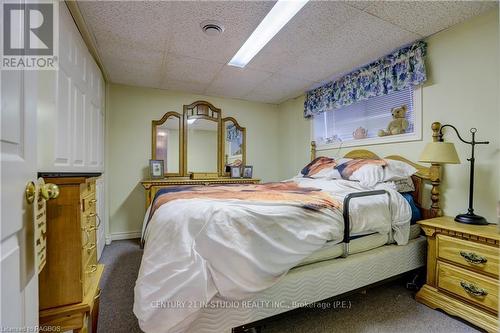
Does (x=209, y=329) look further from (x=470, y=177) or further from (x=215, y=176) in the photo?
(x=215, y=176)

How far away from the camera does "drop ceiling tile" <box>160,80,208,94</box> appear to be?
3297mm

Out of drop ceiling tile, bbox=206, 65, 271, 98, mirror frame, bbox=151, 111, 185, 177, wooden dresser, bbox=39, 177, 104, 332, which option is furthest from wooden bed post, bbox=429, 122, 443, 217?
mirror frame, bbox=151, 111, 185, 177

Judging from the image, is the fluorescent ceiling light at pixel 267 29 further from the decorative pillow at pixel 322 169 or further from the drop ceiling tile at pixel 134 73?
the decorative pillow at pixel 322 169

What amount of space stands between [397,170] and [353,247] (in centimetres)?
93

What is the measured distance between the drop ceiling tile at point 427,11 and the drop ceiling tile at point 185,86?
2313 millimetres

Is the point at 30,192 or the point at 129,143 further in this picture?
the point at 129,143

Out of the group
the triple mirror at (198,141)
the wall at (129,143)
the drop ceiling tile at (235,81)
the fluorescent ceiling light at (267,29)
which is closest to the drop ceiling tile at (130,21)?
the fluorescent ceiling light at (267,29)

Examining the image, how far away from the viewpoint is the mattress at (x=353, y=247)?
147 cm

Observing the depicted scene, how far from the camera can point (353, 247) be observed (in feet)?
5.37

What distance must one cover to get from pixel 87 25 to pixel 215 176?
2.49 meters

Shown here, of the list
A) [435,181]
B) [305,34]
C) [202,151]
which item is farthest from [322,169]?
[202,151]

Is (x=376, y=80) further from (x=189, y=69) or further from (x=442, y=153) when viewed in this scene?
(x=189, y=69)

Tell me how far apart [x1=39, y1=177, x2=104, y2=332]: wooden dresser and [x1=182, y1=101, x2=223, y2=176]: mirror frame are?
2.85 meters

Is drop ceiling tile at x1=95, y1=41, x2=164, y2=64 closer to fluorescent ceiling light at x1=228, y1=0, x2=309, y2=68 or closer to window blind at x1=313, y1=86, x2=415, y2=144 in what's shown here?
fluorescent ceiling light at x1=228, y1=0, x2=309, y2=68
